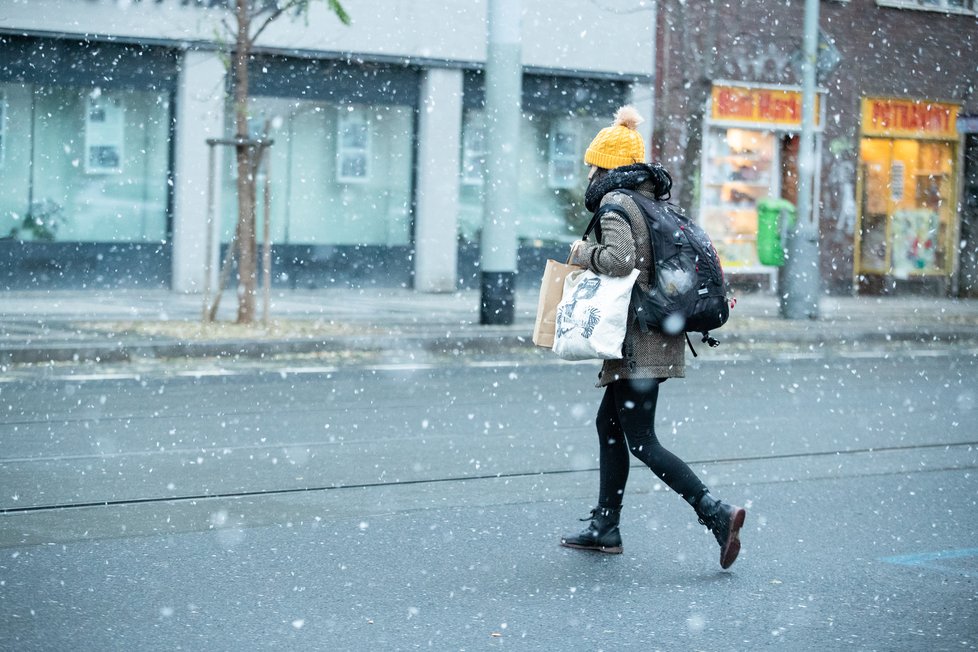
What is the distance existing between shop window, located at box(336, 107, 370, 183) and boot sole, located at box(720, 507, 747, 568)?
1630 cm

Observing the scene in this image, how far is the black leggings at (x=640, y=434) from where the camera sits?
591 cm

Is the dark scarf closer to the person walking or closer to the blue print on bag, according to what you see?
the person walking

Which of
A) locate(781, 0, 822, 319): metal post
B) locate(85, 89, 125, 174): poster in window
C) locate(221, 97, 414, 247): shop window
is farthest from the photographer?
locate(221, 97, 414, 247): shop window

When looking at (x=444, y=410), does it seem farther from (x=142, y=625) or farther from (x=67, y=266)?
(x=67, y=266)

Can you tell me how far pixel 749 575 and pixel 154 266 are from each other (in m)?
15.3

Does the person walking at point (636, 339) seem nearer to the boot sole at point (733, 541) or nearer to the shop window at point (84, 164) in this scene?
the boot sole at point (733, 541)

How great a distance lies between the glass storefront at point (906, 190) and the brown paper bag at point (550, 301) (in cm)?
2011

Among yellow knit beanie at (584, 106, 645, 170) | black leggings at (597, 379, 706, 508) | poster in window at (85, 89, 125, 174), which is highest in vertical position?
poster in window at (85, 89, 125, 174)

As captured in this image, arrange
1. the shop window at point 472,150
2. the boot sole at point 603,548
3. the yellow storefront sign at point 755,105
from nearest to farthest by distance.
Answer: the boot sole at point 603,548 → the shop window at point 472,150 → the yellow storefront sign at point 755,105

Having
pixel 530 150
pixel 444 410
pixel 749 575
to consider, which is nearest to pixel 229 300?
pixel 530 150

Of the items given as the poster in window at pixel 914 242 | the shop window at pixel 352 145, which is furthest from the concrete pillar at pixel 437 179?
the poster in window at pixel 914 242

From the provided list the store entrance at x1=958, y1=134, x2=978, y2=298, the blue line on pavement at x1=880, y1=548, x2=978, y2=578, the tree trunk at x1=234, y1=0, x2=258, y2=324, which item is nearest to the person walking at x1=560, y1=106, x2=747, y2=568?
the blue line on pavement at x1=880, y1=548, x2=978, y2=578

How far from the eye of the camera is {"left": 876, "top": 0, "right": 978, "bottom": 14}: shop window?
25.3 meters

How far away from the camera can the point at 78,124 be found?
64.4 ft
